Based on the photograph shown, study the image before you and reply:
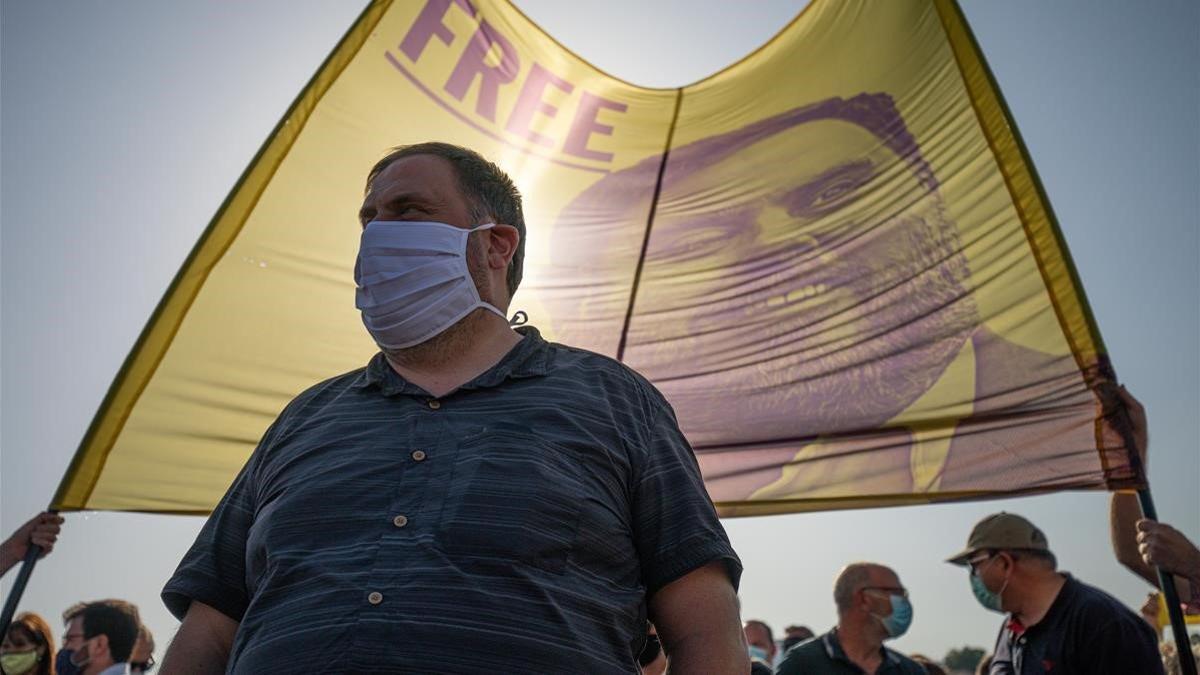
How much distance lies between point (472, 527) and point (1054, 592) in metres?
3.82

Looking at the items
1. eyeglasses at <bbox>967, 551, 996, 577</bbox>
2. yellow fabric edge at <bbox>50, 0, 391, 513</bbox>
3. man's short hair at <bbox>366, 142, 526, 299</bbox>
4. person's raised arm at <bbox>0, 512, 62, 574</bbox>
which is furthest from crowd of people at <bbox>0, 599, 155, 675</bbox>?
man's short hair at <bbox>366, 142, 526, 299</bbox>

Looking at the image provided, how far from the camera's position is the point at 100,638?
6.26 meters

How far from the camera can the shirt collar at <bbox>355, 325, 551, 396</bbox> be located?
194cm

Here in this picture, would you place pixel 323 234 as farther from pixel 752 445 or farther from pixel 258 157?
pixel 752 445

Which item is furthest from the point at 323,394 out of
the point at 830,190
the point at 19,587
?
the point at 830,190

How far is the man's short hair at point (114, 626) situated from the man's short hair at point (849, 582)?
3936mm

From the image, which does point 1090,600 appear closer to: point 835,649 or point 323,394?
point 835,649

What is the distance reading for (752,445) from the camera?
5031 millimetres

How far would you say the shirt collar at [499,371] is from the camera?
6.37 ft

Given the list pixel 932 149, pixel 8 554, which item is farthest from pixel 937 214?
pixel 8 554

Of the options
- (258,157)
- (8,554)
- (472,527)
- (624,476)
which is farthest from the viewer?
(258,157)

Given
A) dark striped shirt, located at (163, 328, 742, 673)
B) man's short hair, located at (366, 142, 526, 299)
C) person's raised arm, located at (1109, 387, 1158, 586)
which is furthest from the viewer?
person's raised arm, located at (1109, 387, 1158, 586)

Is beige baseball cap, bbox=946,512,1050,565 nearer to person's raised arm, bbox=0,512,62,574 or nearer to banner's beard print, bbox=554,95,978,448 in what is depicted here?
banner's beard print, bbox=554,95,978,448

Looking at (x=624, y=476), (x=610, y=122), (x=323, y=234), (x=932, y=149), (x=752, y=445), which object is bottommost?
(x=624, y=476)
